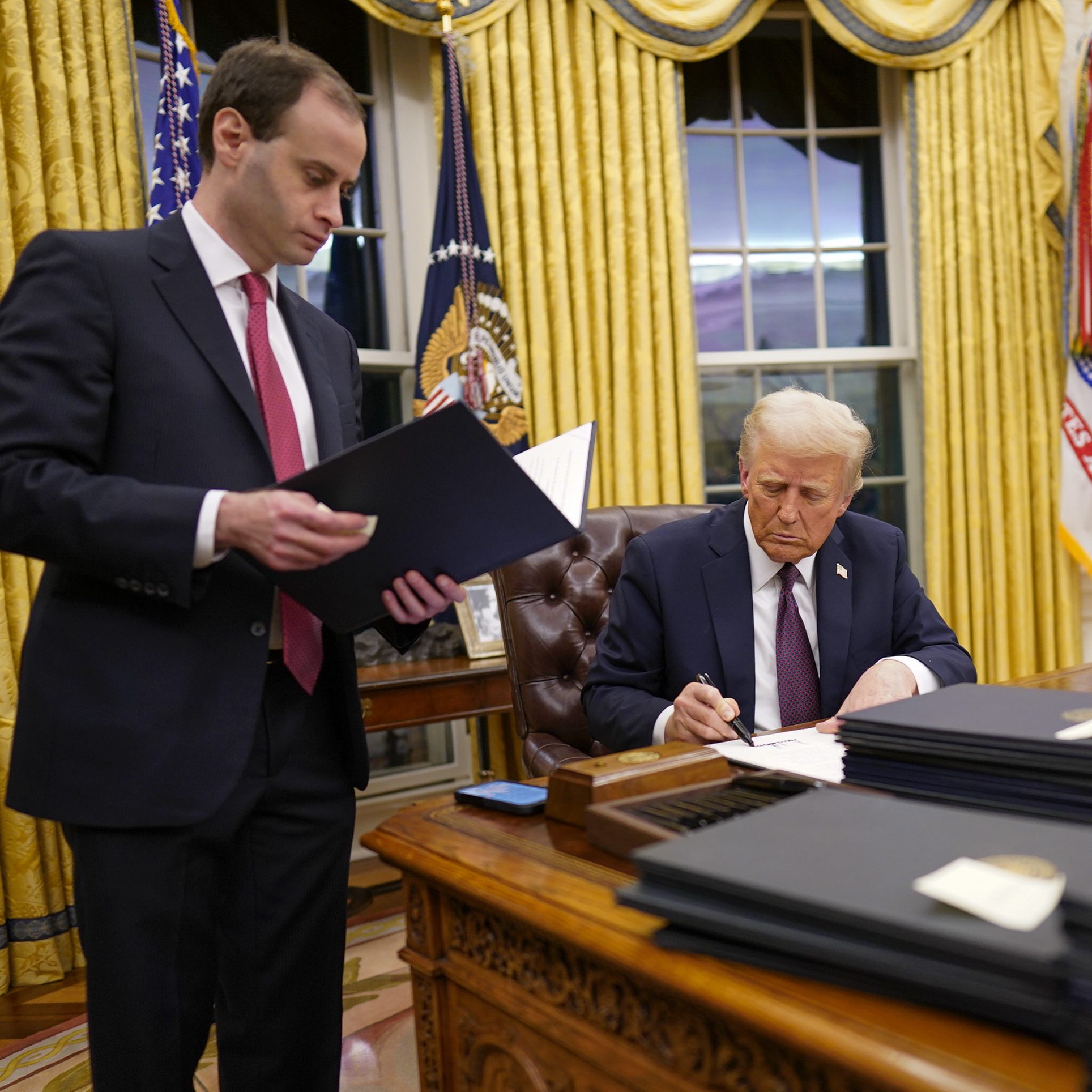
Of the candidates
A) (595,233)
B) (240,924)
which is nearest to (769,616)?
(240,924)

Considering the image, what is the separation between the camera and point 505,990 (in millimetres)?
967

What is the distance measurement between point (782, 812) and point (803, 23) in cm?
399

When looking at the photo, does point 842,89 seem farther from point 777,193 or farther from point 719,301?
point 719,301

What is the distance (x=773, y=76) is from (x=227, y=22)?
2084 millimetres

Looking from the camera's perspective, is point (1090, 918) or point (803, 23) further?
point (803, 23)

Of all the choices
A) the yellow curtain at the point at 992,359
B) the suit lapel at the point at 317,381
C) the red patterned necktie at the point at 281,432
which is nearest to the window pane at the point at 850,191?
the yellow curtain at the point at 992,359

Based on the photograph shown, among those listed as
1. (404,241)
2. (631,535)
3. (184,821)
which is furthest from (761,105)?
(184,821)

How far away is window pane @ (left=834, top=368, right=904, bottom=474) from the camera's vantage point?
4.15m

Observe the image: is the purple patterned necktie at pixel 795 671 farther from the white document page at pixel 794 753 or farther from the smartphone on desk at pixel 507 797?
the smartphone on desk at pixel 507 797

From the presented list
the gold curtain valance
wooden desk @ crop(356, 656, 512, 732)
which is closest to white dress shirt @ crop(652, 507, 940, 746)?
wooden desk @ crop(356, 656, 512, 732)

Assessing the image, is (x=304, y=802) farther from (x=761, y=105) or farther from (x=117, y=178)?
(x=761, y=105)

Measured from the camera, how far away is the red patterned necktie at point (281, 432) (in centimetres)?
133

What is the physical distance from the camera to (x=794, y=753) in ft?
4.35

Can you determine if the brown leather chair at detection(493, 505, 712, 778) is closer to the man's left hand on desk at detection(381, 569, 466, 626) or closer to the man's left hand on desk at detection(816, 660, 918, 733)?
the man's left hand on desk at detection(816, 660, 918, 733)
